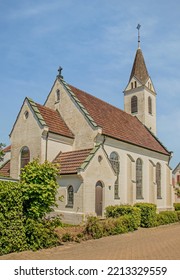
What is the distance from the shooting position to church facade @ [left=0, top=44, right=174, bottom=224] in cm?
2041

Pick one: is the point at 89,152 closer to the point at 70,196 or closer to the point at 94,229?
the point at 70,196

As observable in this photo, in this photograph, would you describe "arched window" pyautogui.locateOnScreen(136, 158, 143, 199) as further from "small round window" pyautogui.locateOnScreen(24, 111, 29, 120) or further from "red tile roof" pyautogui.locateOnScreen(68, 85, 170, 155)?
"small round window" pyautogui.locateOnScreen(24, 111, 29, 120)

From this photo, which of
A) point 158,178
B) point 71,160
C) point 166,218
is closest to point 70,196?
point 71,160

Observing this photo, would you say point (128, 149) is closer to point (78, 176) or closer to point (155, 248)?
point (78, 176)

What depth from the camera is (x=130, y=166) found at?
2784cm

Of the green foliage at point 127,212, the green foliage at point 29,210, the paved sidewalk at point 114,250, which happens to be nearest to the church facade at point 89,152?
the green foliage at point 127,212

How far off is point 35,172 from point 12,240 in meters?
3.00

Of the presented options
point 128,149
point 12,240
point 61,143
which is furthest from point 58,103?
point 12,240

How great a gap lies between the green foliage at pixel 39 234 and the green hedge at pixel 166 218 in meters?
11.5

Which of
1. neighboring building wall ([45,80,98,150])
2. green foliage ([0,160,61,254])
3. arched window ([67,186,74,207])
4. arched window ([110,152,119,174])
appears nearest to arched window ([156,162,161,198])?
arched window ([110,152,119,174])

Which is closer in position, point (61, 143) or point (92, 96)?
point (61, 143)

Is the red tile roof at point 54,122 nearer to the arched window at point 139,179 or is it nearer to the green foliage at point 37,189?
the arched window at point 139,179

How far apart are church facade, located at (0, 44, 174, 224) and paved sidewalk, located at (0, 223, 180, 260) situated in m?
6.07

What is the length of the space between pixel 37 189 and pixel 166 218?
14276 millimetres
